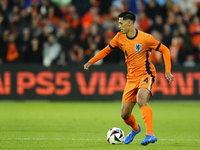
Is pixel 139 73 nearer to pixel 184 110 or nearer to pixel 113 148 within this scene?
pixel 113 148

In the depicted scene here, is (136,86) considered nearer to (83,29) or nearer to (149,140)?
(149,140)

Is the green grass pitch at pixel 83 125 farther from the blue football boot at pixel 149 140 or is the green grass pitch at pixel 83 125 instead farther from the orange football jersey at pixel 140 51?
the orange football jersey at pixel 140 51

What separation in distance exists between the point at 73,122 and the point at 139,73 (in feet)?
11.9

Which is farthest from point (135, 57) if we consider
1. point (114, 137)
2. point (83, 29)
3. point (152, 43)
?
point (83, 29)

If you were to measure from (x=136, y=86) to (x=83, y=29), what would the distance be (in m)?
8.86

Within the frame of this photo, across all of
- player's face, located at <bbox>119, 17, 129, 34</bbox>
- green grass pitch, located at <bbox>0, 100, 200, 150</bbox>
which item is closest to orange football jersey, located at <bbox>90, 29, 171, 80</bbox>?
player's face, located at <bbox>119, 17, 129, 34</bbox>

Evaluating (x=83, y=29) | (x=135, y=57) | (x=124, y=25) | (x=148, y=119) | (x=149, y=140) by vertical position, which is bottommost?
(x=149, y=140)

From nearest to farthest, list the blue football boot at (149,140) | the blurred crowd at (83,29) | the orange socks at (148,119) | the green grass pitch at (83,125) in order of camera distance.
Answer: the blue football boot at (149,140)
the orange socks at (148,119)
the green grass pitch at (83,125)
the blurred crowd at (83,29)

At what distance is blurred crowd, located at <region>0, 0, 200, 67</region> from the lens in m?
15.1

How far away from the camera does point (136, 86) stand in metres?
7.09

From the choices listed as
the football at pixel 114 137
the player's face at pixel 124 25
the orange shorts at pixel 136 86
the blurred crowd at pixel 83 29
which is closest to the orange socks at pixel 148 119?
the orange shorts at pixel 136 86

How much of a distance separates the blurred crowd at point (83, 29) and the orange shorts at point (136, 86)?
775 centimetres

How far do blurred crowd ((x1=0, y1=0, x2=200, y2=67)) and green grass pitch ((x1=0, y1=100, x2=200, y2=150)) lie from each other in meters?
1.70

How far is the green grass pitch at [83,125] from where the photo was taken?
22.6 feet
